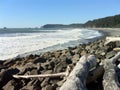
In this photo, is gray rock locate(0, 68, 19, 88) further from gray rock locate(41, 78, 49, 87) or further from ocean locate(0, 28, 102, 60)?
ocean locate(0, 28, 102, 60)

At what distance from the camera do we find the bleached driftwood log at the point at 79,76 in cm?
580

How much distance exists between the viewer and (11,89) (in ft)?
24.9

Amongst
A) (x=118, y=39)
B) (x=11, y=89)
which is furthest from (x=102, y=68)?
(x=118, y=39)

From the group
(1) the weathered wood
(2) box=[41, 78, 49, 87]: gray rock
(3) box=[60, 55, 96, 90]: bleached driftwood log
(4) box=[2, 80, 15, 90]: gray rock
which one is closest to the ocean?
(4) box=[2, 80, 15, 90]: gray rock

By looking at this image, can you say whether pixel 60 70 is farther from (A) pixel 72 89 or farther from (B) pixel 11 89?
(A) pixel 72 89

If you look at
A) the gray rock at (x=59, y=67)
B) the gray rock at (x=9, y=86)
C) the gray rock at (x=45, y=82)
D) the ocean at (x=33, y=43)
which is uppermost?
the gray rock at (x=59, y=67)

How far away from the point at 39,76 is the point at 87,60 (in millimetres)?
1450

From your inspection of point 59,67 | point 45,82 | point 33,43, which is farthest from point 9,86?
point 33,43

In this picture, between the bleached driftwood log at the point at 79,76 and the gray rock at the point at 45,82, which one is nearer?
the bleached driftwood log at the point at 79,76

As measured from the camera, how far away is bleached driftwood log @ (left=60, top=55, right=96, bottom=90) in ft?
19.0

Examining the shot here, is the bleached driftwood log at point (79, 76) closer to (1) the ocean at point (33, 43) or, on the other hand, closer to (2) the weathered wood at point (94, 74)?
(2) the weathered wood at point (94, 74)

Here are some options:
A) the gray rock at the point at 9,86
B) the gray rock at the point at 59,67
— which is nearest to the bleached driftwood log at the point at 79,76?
the gray rock at the point at 59,67

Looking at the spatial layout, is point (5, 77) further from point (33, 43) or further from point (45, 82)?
point (33, 43)

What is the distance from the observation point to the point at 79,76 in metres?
6.44
